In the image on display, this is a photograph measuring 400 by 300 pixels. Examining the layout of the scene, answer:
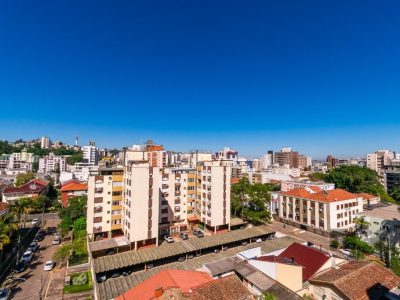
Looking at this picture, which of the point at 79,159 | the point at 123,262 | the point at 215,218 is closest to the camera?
the point at 123,262

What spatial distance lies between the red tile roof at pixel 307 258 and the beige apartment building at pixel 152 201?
18281 millimetres

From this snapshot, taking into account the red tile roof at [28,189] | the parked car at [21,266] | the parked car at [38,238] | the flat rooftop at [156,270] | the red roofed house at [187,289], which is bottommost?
the parked car at [21,266]

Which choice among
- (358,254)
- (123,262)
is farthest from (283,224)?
(123,262)

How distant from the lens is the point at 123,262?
3356 centimetres

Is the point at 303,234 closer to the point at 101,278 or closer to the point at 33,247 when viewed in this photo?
the point at 101,278

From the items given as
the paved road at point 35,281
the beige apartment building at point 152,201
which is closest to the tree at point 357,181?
the beige apartment building at point 152,201

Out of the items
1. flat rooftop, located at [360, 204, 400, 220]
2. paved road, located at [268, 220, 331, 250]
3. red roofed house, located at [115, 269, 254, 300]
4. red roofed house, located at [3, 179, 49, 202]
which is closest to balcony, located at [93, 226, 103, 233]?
red roofed house, located at [115, 269, 254, 300]

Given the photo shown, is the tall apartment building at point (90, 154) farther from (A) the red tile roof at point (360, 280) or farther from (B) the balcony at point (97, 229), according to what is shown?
(A) the red tile roof at point (360, 280)

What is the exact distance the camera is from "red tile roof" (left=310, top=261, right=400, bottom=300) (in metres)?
22.8

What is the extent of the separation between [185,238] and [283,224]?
2789cm

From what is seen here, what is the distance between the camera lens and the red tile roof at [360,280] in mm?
22797

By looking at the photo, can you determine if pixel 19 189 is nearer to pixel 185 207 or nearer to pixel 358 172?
pixel 185 207

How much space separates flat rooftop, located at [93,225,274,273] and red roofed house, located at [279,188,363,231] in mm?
13329

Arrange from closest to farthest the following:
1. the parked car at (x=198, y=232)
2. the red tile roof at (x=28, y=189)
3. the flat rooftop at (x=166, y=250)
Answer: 1. the flat rooftop at (x=166, y=250)
2. the parked car at (x=198, y=232)
3. the red tile roof at (x=28, y=189)
